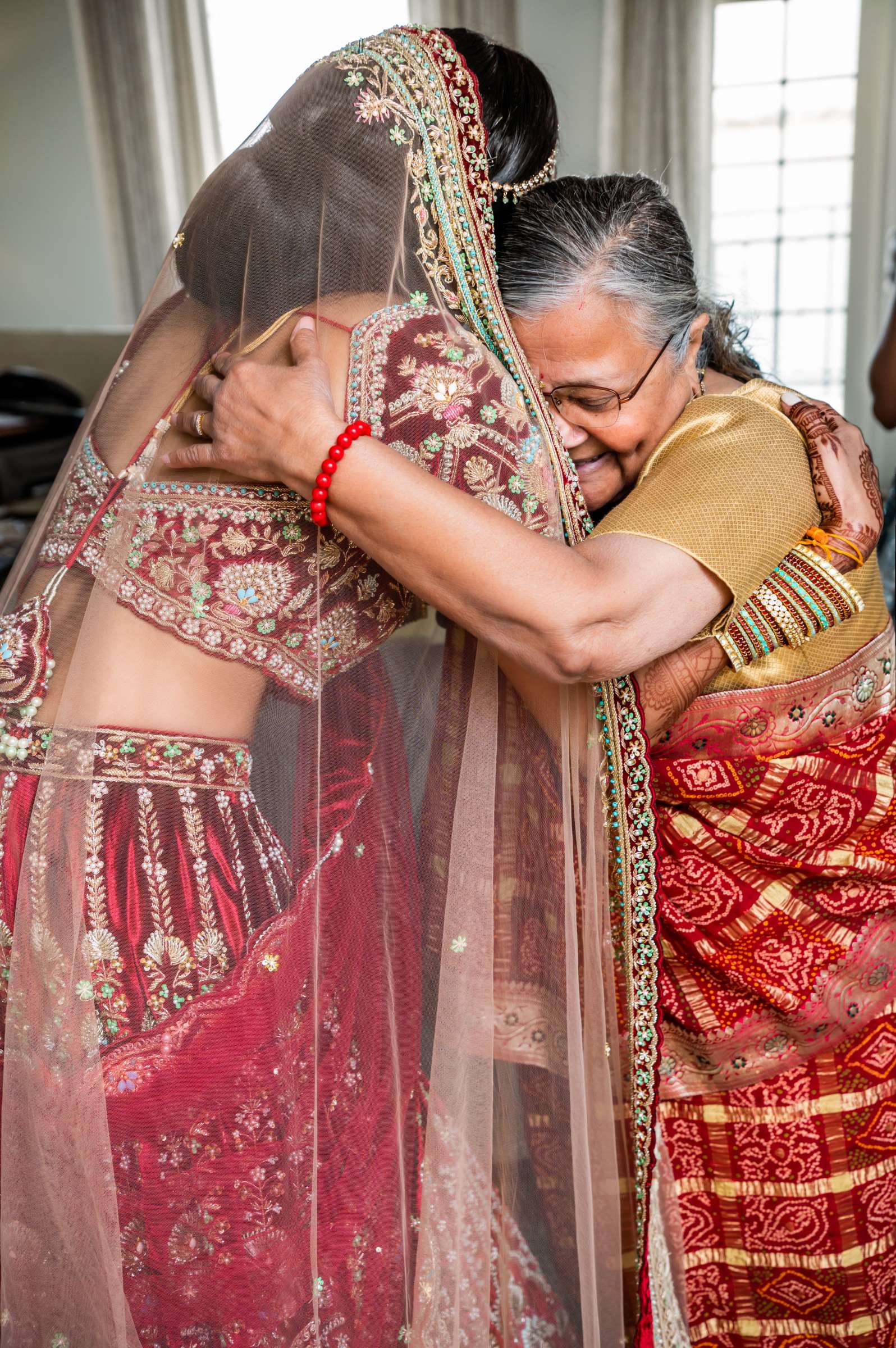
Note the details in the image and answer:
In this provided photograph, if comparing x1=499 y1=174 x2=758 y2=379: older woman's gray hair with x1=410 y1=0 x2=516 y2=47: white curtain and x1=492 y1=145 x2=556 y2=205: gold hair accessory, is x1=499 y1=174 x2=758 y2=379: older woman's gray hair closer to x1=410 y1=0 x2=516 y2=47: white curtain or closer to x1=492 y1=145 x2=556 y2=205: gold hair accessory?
x1=492 y1=145 x2=556 y2=205: gold hair accessory

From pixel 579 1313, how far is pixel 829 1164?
31cm

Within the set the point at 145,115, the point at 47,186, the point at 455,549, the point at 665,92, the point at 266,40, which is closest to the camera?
the point at 455,549

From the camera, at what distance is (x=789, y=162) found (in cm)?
510

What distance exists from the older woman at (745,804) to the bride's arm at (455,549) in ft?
0.21

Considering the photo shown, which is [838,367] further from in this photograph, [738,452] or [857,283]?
[738,452]

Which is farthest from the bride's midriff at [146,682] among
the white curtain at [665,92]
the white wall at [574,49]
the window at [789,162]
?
the white wall at [574,49]

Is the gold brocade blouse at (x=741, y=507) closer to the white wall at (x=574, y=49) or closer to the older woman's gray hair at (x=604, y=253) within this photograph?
the older woman's gray hair at (x=604, y=253)

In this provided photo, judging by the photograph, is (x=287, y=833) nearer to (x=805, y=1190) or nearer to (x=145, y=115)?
(x=805, y=1190)

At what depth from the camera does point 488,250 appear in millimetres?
972

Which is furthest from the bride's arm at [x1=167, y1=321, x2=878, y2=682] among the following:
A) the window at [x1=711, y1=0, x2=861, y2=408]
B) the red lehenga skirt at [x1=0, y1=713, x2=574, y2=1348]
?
the window at [x1=711, y1=0, x2=861, y2=408]

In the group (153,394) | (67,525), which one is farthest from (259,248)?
(67,525)

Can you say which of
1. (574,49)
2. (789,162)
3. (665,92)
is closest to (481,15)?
(574,49)

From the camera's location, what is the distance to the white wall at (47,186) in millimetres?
5855

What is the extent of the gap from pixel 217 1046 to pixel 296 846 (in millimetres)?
176
